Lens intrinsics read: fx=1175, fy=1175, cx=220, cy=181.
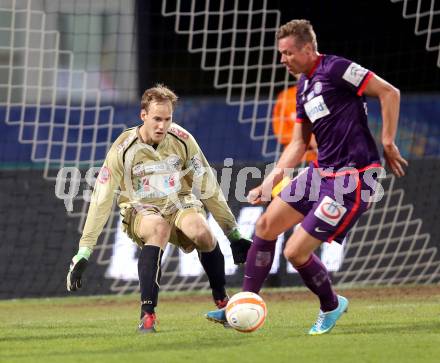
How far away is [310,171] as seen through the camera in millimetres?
7980

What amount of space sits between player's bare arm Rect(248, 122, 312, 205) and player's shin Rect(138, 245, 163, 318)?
0.89 metres

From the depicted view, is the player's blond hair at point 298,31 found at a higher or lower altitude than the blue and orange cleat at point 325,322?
higher

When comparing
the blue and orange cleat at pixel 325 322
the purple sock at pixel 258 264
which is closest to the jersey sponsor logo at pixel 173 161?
the purple sock at pixel 258 264

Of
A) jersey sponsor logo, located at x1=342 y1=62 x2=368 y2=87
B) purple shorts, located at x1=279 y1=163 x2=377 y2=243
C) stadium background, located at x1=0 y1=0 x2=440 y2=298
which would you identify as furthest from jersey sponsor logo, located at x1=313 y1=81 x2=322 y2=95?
stadium background, located at x1=0 y1=0 x2=440 y2=298

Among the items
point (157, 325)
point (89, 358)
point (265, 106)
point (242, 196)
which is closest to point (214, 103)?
point (265, 106)

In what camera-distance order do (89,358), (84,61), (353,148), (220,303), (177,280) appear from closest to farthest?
1. (89,358)
2. (353,148)
3. (220,303)
4. (177,280)
5. (84,61)

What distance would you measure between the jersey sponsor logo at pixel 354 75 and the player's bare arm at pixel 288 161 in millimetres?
535

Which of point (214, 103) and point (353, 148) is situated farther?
point (214, 103)

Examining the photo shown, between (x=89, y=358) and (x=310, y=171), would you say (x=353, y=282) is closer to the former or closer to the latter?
(x=310, y=171)

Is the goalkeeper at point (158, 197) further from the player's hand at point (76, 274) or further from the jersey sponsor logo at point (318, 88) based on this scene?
the jersey sponsor logo at point (318, 88)

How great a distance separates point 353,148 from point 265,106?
25.5 ft

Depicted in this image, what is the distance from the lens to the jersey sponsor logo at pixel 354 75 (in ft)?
25.5

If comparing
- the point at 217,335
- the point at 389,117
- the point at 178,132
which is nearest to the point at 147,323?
the point at 217,335

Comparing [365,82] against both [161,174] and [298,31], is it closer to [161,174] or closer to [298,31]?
[298,31]
